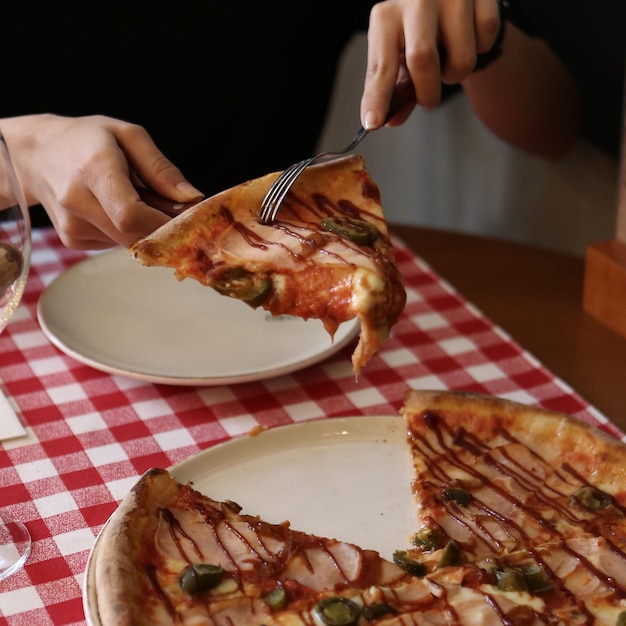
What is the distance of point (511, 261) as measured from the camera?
2398 mm

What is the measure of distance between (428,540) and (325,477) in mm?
232

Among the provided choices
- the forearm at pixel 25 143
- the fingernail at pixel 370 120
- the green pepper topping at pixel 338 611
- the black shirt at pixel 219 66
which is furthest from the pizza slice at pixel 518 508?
the black shirt at pixel 219 66

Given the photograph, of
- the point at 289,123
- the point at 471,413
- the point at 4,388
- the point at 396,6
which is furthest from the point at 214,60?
the point at 471,413

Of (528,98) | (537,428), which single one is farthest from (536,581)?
(528,98)

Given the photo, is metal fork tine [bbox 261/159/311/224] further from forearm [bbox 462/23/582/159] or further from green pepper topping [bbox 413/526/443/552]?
forearm [bbox 462/23/582/159]

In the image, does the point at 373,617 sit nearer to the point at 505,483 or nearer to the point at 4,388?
the point at 505,483

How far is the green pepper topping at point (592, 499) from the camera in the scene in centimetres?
149

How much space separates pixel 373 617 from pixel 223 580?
0.68ft

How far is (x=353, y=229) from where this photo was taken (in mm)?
1509

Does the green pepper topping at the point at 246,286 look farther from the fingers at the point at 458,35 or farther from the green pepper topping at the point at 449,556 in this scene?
the fingers at the point at 458,35

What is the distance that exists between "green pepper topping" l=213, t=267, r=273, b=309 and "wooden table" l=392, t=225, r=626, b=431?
0.75 metres

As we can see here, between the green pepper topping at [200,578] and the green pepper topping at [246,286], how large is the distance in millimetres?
384

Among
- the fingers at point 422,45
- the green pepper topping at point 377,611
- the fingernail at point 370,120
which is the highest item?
the fingers at point 422,45

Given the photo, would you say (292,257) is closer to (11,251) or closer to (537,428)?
(11,251)
